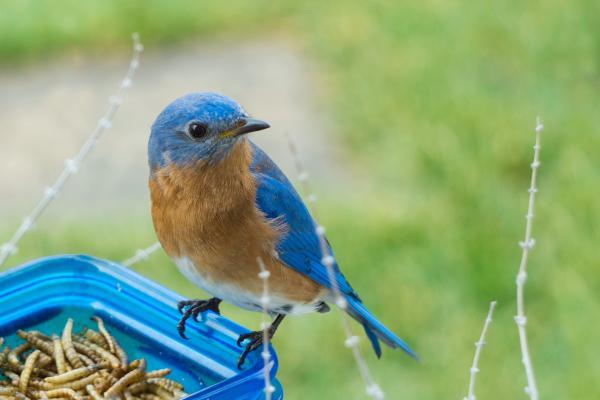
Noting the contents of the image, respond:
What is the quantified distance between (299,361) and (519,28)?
10.6 ft

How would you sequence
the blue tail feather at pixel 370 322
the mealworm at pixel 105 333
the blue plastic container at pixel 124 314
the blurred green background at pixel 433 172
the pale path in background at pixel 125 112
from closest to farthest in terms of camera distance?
the blue plastic container at pixel 124 314, the mealworm at pixel 105 333, the blue tail feather at pixel 370 322, the blurred green background at pixel 433 172, the pale path in background at pixel 125 112

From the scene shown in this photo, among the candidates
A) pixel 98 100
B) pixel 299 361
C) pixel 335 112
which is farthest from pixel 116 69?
pixel 299 361

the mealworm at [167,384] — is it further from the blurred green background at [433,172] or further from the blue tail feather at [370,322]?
the blurred green background at [433,172]

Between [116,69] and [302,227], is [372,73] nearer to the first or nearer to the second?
[116,69]

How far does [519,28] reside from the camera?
7.18 m

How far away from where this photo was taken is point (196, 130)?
8.80 ft

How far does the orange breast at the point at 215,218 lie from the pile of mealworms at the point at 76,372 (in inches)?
11.1

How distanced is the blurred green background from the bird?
6.37 ft

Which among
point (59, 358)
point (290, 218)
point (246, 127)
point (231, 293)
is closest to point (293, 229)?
point (290, 218)

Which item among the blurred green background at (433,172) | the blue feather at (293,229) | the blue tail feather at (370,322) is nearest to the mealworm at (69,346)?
the blue feather at (293,229)

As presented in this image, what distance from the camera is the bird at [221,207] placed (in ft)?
8.75

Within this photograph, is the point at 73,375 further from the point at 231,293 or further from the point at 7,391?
the point at 231,293

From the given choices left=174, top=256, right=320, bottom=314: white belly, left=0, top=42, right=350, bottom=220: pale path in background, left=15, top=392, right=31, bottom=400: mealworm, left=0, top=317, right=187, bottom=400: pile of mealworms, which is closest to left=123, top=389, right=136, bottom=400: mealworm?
left=0, top=317, right=187, bottom=400: pile of mealworms

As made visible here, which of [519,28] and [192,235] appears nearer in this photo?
[192,235]
